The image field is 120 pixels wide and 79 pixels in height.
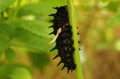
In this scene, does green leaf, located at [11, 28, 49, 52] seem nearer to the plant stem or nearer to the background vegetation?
the background vegetation

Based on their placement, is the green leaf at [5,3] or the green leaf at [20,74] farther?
the green leaf at [20,74]

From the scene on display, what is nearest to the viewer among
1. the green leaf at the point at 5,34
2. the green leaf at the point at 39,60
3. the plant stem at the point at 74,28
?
the plant stem at the point at 74,28

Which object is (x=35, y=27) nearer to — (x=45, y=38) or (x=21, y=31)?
(x=21, y=31)

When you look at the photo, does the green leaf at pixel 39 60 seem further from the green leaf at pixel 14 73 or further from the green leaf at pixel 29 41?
the green leaf at pixel 14 73

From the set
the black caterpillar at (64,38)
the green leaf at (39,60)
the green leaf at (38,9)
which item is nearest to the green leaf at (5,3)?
the black caterpillar at (64,38)

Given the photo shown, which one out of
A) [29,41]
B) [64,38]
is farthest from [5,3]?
[29,41]

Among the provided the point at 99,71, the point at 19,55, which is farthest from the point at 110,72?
the point at 19,55

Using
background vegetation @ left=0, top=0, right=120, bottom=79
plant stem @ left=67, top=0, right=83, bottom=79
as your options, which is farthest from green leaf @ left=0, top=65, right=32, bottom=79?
plant stem @ left=67, top=0, right=83, bottom=79
